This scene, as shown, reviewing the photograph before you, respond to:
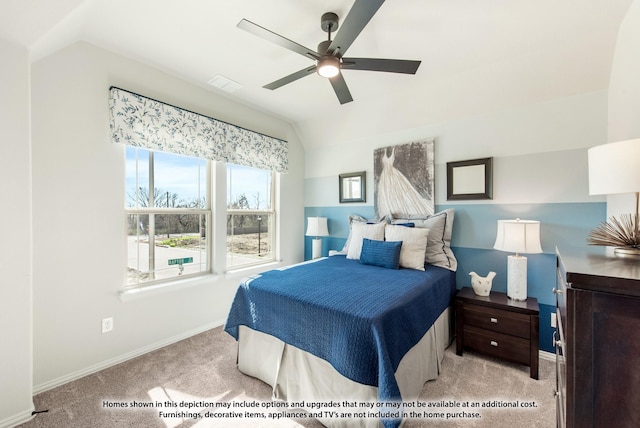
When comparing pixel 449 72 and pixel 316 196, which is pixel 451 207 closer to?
pixel 449 72

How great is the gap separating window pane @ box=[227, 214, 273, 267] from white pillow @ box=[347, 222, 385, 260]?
137 cm

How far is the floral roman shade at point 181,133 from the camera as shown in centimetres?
237

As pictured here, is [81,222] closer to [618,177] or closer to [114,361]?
[114,361]

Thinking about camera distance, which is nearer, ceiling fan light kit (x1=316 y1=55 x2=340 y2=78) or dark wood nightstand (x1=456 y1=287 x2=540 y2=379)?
ceiling fan light kit (x1=316 y1=55 x2=340 y2=78)

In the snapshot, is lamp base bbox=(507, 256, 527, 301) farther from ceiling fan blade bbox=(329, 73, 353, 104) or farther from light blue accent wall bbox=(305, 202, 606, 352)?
ceiling fan blade bbox=(329, 73, 353, 104)

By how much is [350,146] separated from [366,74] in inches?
48.4

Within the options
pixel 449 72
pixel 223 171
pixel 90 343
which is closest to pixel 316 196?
pixel 223 171

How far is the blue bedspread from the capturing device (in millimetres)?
1454

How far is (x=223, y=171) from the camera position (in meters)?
3.22

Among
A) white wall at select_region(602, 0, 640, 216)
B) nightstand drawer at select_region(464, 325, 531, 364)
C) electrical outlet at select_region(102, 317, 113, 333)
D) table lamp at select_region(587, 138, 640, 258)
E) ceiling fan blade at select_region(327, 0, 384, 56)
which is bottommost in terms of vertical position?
nightstand drawer at select_region(464, 325, 531, 364)

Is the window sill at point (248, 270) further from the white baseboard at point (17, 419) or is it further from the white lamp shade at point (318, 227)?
the white baseboard at point (17, 419)

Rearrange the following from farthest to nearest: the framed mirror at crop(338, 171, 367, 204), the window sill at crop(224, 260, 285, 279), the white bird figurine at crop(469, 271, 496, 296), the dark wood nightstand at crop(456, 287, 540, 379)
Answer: the framed mirror at crop(338, 171, 367, 204)
the window sill at crop(224, 260, 285, 279)
the white bird figurine at crop(469, 271, 496, 296)
the dark wood nightstand at crop(456, 287, 540, 379)

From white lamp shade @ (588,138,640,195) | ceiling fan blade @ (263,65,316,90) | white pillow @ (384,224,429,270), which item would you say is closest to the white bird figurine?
white pillow @ (384,224,429,270)

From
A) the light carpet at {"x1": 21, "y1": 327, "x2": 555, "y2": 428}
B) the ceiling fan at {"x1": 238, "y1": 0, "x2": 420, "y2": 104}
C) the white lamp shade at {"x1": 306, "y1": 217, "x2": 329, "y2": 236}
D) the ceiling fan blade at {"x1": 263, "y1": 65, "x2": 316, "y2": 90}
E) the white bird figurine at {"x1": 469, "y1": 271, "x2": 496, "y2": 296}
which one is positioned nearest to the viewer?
the ceiling fan at {"x1": 238, "y1": 0, "x2": 420, "y2": 104}
